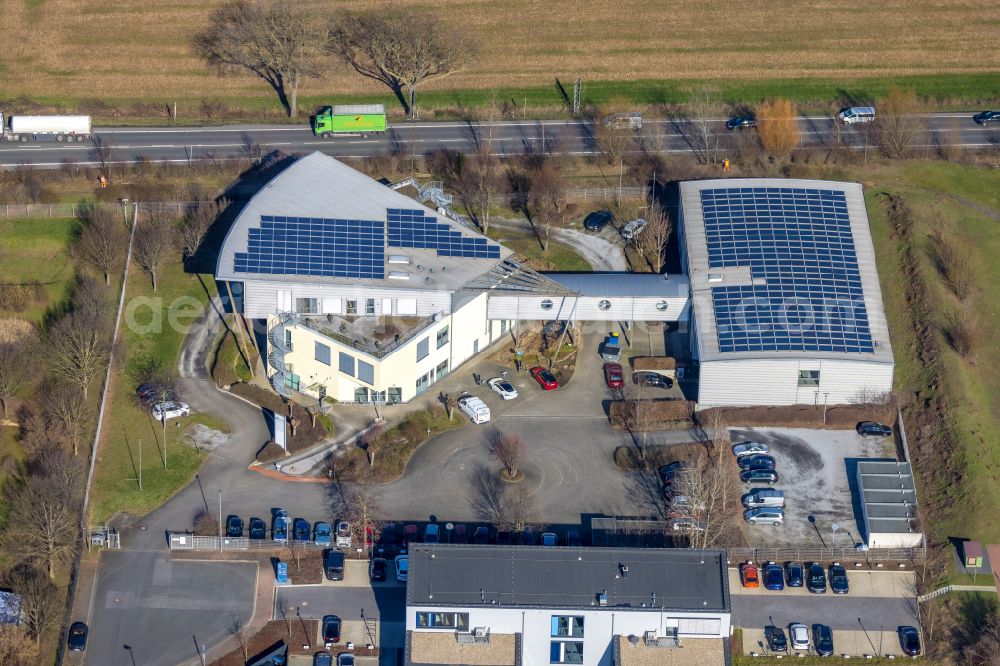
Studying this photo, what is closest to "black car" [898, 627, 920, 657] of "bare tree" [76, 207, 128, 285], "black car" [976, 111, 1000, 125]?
"black car" [976, 111, 1000, 125]

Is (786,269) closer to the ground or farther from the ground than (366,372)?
farther from the ground

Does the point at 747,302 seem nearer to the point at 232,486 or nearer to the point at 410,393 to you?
the point at 410,393

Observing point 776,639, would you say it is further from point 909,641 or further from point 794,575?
point 909,641

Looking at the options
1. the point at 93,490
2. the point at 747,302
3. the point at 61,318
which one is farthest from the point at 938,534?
the point at 61,318

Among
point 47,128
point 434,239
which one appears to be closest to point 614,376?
point 434,239

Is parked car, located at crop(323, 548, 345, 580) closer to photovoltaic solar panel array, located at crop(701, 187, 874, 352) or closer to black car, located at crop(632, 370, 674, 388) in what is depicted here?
black car, located at crop(632, 370, 674, 388)
